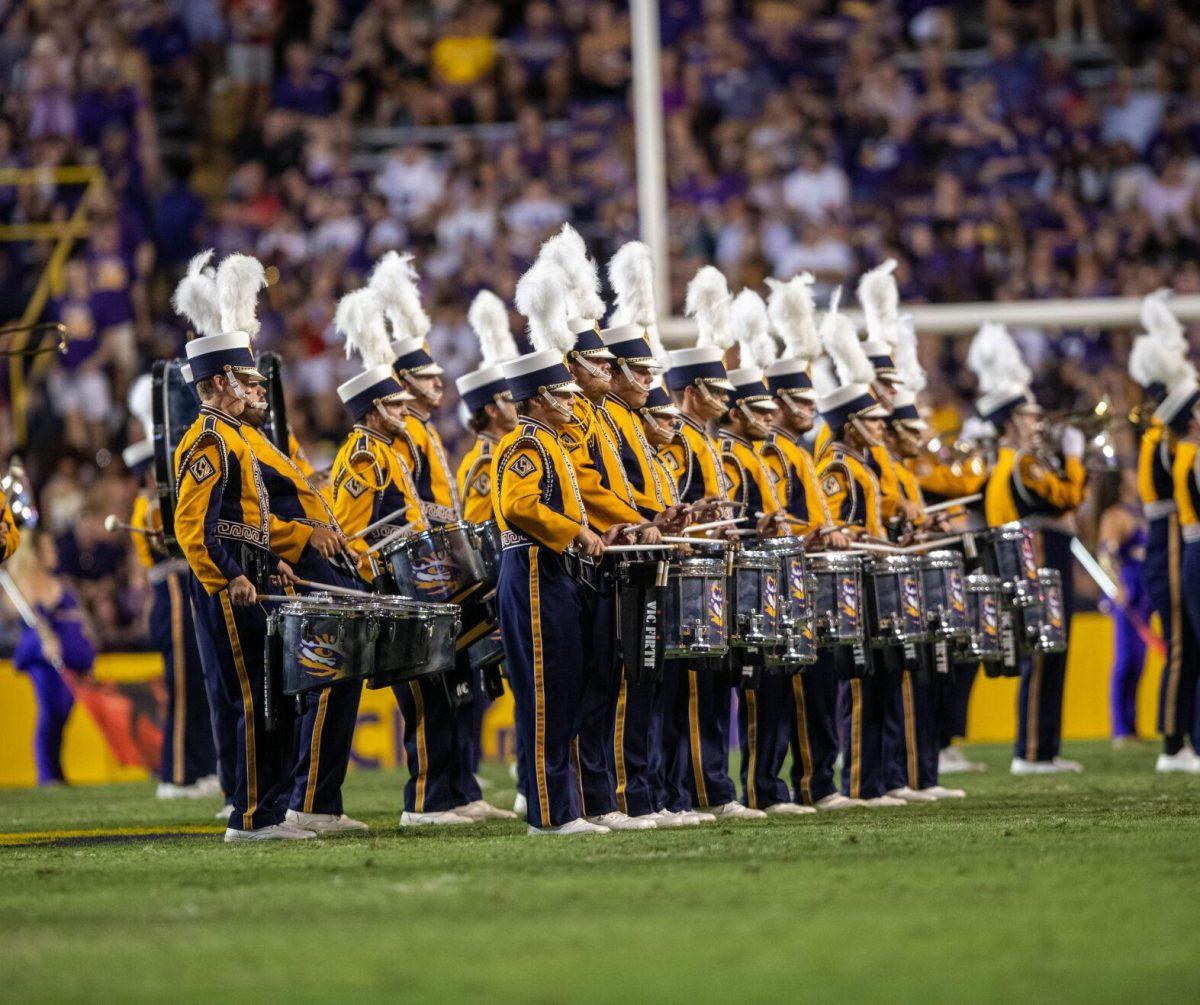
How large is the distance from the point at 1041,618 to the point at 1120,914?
577 centimetres

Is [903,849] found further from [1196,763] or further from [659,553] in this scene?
[1196,763]

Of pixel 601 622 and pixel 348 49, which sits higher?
pixel 348 49

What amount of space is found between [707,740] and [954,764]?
4.34 metres

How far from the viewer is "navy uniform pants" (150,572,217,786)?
45.8ft

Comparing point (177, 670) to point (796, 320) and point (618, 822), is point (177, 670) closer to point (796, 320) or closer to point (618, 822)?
point (796, 320)

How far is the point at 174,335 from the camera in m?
20.8

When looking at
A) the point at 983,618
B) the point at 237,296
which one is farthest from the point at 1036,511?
the point at 237,296

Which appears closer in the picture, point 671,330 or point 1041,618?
point 1041,618

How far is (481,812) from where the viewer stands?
10.6 metres

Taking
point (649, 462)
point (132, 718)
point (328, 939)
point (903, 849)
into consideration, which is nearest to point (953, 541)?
point (649, 462)

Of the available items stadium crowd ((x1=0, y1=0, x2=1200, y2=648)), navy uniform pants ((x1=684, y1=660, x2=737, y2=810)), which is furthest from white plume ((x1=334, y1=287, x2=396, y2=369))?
stadium crowd ((x1=0, y1=0, x2=1200, y2=648))

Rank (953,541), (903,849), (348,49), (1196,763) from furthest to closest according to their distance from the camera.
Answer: (348,49), (1196,763), (953,541), (903,849)

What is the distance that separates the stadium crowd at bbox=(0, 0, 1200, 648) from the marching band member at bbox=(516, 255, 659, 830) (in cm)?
926

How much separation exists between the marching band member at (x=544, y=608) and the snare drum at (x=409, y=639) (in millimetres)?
305
